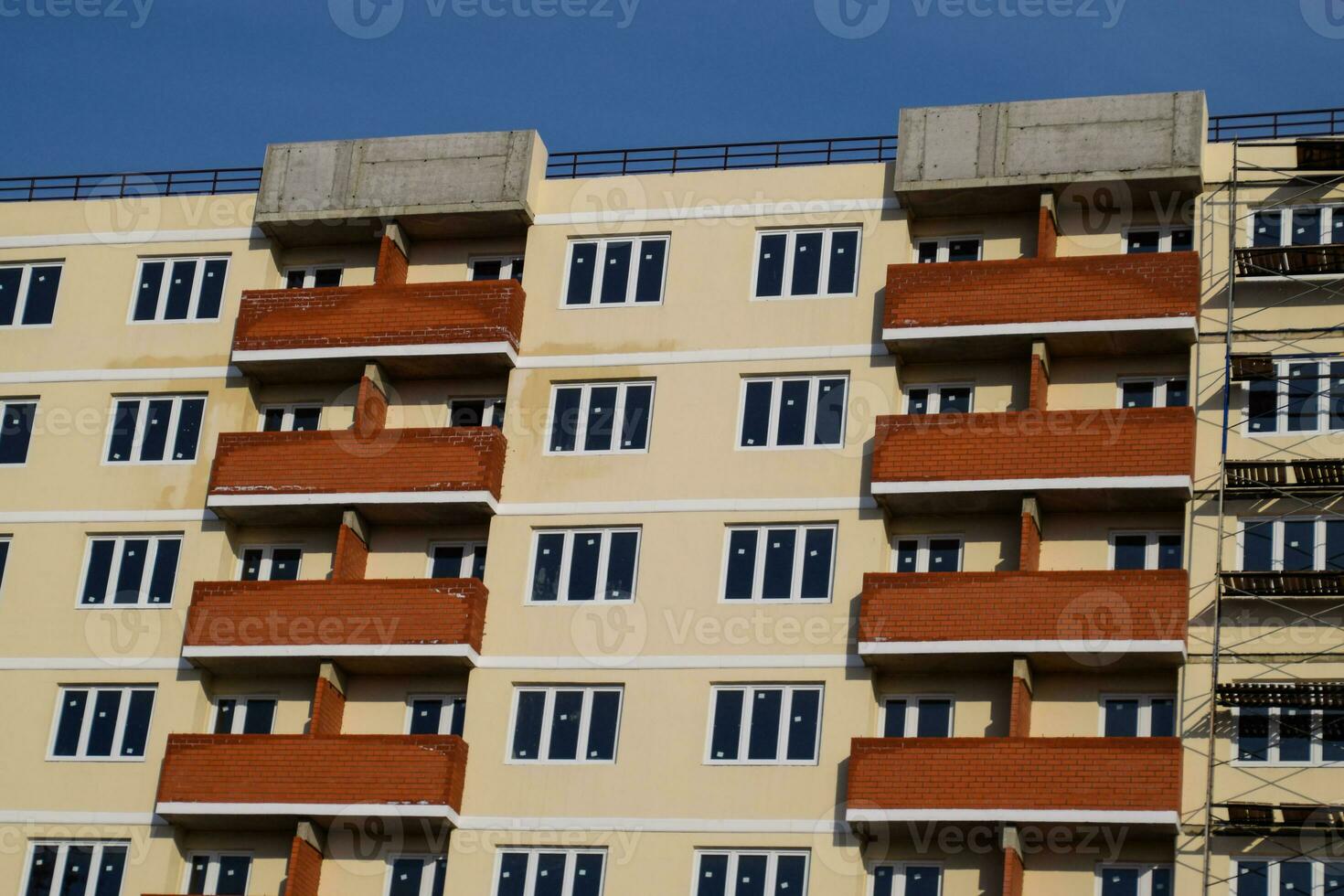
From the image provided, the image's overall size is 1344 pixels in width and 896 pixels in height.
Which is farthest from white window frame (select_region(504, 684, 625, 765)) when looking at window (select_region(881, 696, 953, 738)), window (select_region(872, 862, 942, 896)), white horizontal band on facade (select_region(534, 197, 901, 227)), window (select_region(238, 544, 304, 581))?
white horizontal band on facade (select_region(534, 197, 901, 227))

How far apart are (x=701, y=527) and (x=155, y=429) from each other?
14.3m

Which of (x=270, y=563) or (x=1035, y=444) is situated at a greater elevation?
(x=1035, y=444)

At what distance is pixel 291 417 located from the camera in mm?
59562

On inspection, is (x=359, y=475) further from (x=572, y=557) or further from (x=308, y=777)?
(x=308, y=777)

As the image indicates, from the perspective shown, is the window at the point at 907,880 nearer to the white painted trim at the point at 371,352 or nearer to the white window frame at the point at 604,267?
the white window frame at the point at 604,267

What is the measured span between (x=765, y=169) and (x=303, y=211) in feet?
37.8

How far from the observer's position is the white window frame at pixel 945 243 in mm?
57269

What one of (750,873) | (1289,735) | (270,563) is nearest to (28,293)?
(270,563)

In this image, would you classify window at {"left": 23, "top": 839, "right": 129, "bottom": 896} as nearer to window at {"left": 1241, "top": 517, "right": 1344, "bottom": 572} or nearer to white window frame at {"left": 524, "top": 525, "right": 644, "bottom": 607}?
white window frame at {"left": 524, "top": 525, "right": 644, "bottom": 607}

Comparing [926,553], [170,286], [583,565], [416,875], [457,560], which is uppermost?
[170,286]

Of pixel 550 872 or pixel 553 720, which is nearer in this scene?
pixel 550 872

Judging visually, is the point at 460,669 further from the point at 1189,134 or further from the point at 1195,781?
the point at 1189,134

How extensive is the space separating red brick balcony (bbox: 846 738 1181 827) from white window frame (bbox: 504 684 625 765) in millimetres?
5564

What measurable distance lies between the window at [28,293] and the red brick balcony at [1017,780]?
80.7 feet
